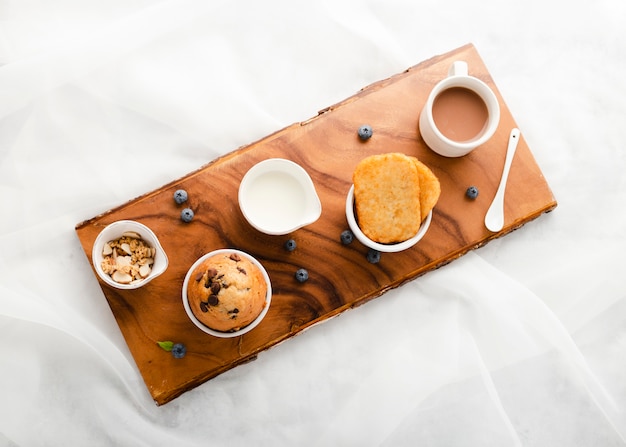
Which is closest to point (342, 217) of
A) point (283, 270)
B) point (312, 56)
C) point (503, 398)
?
point (283, 270)

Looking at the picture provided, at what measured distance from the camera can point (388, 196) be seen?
4.74 ft

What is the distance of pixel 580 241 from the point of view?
68.6 inches

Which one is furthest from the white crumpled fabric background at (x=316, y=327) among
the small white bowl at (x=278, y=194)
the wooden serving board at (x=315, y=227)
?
the small white bowl at (x=278, y=194)

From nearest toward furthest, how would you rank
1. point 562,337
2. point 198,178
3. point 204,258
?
1. point 204,258
2. point 198,178
3. point 562,337

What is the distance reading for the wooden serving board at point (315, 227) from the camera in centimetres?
151

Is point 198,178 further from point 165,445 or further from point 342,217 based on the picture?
point 165,445

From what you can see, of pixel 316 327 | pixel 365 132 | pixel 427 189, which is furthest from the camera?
pixel 316 327

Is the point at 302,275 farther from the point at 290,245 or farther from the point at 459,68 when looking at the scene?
the point at 459,68

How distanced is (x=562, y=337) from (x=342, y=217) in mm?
705

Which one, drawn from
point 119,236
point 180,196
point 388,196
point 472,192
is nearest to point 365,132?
point 388,196

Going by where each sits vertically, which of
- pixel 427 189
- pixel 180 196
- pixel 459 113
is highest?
pixel 180 196

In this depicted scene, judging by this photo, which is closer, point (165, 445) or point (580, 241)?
point (165, 445)

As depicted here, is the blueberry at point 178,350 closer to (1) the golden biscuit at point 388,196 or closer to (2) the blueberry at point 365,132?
(1) the golden biscuit at point 388,196

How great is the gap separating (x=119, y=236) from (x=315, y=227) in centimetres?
48
